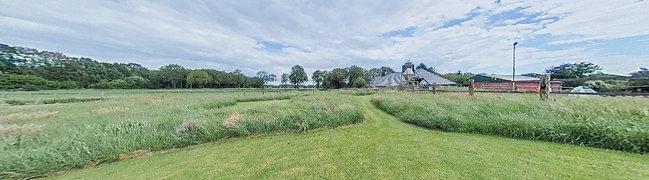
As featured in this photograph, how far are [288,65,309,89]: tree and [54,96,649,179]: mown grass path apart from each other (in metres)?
72.2

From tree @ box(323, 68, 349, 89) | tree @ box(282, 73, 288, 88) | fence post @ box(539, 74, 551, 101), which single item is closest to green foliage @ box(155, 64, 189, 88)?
tree @ box(282, 73, 288, 88)

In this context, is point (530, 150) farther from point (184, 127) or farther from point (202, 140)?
point (184, 127)

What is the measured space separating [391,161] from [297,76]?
74.2 metres

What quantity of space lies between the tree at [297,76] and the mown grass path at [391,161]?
72184 mm

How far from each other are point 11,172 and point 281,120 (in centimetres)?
475

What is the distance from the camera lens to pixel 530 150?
331 cm

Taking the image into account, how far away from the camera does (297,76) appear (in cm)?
7619

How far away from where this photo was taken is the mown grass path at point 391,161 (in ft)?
8.33

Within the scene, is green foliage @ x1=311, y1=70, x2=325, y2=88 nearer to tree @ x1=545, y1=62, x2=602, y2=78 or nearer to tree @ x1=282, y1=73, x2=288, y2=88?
tree @ x1=282, y1=73, x2=288, y2=88

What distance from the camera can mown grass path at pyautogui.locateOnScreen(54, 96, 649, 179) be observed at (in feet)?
8.33

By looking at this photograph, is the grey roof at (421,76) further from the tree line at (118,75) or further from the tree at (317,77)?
the tree at (317,77)

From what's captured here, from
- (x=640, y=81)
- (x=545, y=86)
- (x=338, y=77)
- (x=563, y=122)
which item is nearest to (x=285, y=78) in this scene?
(x=338, y=77)

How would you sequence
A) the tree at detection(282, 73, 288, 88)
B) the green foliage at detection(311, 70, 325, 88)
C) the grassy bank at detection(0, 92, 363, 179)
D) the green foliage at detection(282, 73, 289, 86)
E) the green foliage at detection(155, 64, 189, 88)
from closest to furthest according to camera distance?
1. the grassy bank at detection(0, 92, 363, 179)
2. the green foliage at detection(155, 64, 189, 88)
3. the green foliage at detection(311, 70, 325, 88)
4. the green foliage at detection(282, 73, 289, 86)
5. the tree at detection(282, 73, 288, 88)

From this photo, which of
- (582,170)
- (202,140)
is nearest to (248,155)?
(202,140)
